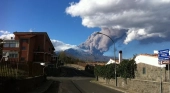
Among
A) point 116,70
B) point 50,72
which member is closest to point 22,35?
point 50,72

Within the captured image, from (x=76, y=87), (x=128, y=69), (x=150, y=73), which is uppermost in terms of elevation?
(x=128, y=69)

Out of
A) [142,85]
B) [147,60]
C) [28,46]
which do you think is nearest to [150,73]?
[147,60]

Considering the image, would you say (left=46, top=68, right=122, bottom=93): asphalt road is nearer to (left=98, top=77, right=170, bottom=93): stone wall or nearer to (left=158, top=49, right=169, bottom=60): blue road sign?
(left=98, top=77, right=170, bottom=93): stone wall

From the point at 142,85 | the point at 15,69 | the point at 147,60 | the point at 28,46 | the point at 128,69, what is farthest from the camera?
the point at 28,46

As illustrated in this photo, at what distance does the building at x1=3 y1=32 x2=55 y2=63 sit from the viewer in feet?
274

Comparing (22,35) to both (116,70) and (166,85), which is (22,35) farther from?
(166,85)

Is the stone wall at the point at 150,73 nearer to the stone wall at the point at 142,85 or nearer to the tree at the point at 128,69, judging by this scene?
the tree at the point at 128,69

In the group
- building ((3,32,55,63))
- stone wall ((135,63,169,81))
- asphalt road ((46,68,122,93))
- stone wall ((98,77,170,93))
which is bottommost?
asphalt road ((46,68,122,93))

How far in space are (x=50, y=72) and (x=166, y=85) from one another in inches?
2837

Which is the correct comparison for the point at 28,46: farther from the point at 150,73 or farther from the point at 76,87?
the point at 150,73

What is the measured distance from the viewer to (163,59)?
19.6 metres

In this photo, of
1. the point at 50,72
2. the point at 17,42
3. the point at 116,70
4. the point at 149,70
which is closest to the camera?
the point at 149,70

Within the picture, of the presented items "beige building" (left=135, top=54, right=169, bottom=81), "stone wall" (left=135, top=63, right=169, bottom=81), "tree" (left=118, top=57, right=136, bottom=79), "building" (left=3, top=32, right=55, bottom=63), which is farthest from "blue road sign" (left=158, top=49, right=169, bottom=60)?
"building" (left=3, top=32, right=55, bottom=63)

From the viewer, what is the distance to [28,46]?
84.9 metres
